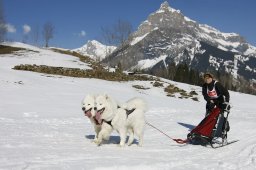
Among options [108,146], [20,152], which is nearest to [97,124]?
[108,146]

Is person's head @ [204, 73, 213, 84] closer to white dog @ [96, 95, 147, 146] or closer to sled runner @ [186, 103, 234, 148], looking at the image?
sled runner @ [186, 103, 234, 148]

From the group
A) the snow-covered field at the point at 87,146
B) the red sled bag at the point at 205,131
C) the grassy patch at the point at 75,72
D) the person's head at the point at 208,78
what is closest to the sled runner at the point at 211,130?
the red sled bag at the point at 205,131

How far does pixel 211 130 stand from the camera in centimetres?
967

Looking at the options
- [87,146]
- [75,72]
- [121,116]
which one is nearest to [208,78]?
[121,116]

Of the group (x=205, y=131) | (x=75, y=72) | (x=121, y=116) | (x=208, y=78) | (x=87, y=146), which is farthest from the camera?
(x=75, y=72)

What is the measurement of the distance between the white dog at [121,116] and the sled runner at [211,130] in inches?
62.0

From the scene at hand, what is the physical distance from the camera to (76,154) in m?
7.56

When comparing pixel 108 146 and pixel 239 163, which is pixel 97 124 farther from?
pixel 239 163

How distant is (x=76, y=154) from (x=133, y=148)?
1728 mm

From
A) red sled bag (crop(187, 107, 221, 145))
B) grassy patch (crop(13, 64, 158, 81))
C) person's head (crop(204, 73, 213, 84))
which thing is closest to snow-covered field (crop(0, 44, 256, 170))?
red sled bag (crop(187, 107, 221, 145))

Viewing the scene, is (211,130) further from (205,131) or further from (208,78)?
(208,78)

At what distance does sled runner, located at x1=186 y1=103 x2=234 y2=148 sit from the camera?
960cm

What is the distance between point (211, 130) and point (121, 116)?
2.61 metres

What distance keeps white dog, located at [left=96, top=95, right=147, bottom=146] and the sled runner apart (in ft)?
5.17
